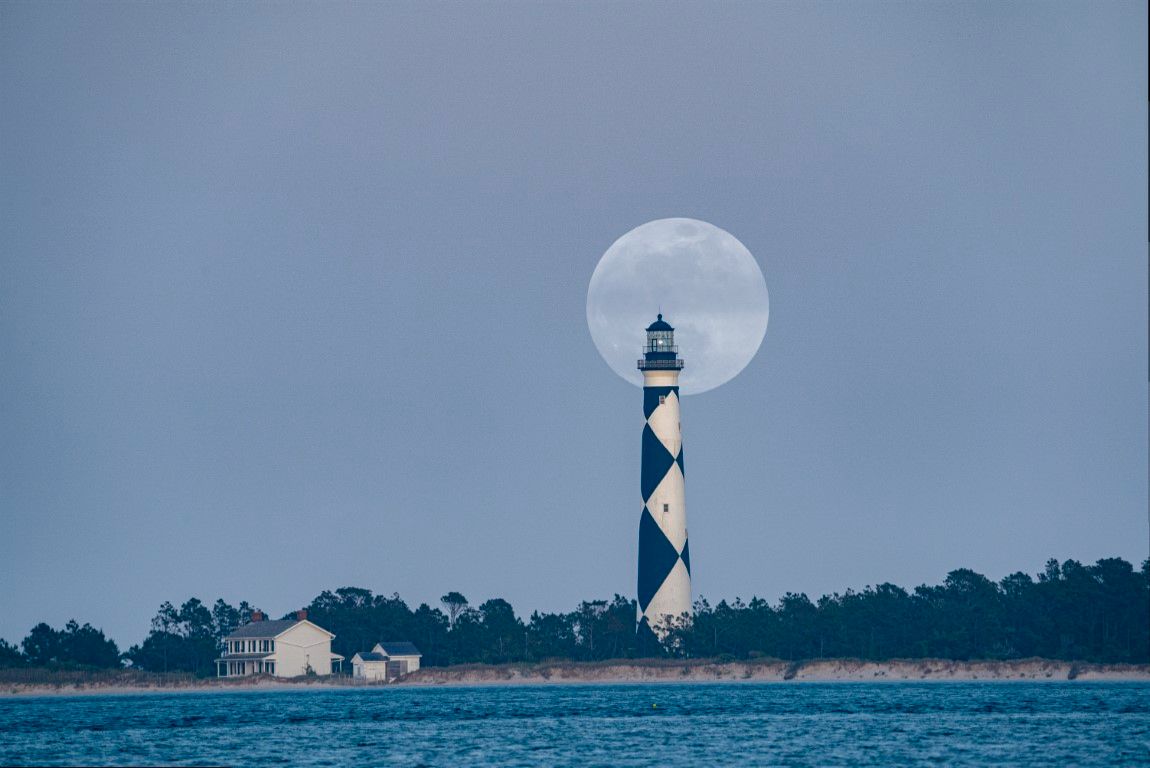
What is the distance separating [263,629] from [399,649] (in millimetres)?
10399

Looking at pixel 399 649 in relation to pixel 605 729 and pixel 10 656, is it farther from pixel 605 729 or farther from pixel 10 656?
pixel 605 729

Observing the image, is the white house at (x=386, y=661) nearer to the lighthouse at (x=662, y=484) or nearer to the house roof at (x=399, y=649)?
the house roof at (x=399, y=649)

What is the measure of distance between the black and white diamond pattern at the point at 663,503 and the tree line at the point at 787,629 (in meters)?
10.9

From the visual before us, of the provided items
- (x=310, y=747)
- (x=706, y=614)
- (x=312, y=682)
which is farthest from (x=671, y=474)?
(x=310, y=747)

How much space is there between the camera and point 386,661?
150 m

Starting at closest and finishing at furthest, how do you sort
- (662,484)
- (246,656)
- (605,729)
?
(605,729), (662,484), (246,656)

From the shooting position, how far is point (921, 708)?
4119 inches

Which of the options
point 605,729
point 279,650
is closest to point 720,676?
point 279,650

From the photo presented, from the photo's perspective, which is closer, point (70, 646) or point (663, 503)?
point (663, 503)

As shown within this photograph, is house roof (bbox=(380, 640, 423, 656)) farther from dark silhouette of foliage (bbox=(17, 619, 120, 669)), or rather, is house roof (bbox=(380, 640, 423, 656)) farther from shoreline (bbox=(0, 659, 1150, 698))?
dark silhouette of foliage (bbox=(17, 619, 120, 669))

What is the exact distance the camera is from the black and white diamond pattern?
126188 millimetres

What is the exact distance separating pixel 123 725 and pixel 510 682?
60.0 m

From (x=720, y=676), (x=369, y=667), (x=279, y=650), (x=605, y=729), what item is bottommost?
(x=605, y=729)

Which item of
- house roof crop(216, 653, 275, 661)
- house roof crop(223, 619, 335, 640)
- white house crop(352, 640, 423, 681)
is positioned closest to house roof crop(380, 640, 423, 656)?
white house crop(352, 640, 423, 681)
